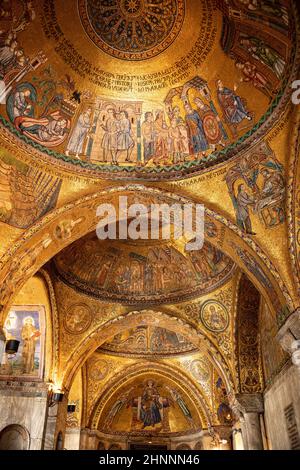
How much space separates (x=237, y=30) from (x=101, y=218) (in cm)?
478

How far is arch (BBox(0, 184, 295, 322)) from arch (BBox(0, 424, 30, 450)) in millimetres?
4433

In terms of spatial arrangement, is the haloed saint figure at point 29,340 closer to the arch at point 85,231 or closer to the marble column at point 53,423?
the marble column at point 53,423

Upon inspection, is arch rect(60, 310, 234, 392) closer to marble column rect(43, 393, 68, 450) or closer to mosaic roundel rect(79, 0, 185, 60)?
marble column rect(43, 393, 68, 450)

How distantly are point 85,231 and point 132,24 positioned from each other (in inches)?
176

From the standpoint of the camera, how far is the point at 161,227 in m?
11.9

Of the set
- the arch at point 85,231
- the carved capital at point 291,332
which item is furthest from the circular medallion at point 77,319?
the carved capital at point 291,332

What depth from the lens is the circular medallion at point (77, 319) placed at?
12.3 metres

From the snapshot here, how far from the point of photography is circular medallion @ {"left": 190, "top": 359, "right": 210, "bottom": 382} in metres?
15.2

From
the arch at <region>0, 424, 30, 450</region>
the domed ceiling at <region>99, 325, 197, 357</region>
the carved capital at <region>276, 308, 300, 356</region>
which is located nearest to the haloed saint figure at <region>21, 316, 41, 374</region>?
the arch at <region>0, 424, 30, 450</region>

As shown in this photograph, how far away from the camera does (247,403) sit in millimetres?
10938

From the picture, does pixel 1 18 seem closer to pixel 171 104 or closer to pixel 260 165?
pixel 171 104

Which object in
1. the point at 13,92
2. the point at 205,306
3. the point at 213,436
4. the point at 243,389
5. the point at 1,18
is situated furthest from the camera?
the point at 213,436

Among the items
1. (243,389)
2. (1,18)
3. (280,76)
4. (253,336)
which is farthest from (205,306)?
(1,18)

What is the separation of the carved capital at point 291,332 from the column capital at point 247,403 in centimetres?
422
